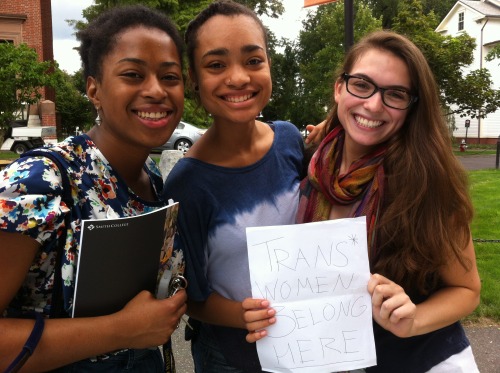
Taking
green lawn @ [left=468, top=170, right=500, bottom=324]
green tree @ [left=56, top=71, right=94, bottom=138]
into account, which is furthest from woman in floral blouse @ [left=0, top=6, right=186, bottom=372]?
green tree @ [left=56, top=71, right=94, bottom=138]

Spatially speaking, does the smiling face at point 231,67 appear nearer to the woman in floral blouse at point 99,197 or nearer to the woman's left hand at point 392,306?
the woman in floral blouse at point 99,197

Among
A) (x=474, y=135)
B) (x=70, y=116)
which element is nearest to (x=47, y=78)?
(x=70, y=116)

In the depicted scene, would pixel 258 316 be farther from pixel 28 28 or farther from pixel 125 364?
pixel 28 28

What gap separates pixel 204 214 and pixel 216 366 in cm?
65

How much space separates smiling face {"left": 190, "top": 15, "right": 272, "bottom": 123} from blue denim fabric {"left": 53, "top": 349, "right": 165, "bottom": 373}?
0.95 m

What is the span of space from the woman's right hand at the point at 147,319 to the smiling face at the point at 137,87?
57 centimetres

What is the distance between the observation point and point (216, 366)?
1.94 meters

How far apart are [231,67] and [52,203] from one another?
0.90 metres

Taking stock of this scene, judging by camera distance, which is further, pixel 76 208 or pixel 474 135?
pixel 474 135

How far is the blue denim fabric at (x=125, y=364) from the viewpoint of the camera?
1.47m

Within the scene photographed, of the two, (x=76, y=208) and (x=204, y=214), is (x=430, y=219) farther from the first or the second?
(x=76, y=208)

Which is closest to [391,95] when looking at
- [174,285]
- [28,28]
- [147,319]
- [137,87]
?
[137,87]

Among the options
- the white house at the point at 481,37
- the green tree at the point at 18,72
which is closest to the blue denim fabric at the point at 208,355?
the green tree at the point at 18,72

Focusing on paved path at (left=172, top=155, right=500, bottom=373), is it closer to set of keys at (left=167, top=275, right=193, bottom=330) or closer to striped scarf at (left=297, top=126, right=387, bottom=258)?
set of keys at (left=167, top=275, right=193, bottom=330)
